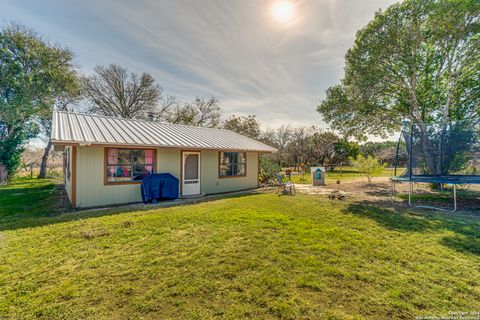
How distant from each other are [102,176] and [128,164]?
92 centimetres

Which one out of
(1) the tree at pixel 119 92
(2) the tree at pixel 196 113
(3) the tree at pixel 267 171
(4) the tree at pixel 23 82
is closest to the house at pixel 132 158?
(3) the tree at pixel 267 171

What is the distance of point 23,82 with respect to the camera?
14.5 m

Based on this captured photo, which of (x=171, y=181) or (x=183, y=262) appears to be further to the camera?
(x=171, y=181)

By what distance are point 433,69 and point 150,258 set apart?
13.3m

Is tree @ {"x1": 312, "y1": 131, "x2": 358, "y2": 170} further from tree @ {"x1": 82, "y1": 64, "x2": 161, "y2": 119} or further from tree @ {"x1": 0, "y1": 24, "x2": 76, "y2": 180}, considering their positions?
tree @ {"x1": 0, "y1": 24, "x2": 76, "y2": 180}

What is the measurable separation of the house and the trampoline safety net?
21.4 feet

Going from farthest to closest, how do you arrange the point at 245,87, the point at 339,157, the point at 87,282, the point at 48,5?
the point at 339,157, the point at 245,87, the point at 48,5, the point at 87,282

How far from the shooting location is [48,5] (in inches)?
309

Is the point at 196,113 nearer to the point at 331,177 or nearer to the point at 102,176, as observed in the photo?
the point at 331,177

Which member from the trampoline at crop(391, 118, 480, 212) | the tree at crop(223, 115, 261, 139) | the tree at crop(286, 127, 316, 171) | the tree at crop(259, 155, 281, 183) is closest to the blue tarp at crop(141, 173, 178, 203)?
the tree at crop(259, 155, 281, 183)

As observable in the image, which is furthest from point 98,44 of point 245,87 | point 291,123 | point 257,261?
point 291,123

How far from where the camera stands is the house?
22.3 ft

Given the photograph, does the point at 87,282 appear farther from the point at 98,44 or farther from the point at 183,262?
the point at 98,44

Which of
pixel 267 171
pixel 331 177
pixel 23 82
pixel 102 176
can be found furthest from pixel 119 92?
Answer: pixel 331 177
